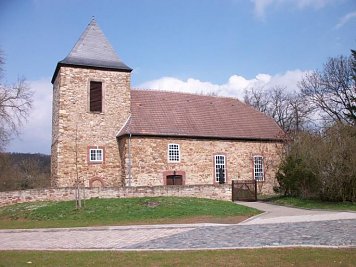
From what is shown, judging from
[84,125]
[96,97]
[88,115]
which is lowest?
[84,125]

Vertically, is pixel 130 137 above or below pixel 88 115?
below

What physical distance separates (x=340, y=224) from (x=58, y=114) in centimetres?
2026

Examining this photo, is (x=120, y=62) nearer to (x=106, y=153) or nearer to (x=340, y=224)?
(x=106, y=153)

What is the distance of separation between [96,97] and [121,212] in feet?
41.2

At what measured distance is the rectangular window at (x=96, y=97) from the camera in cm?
2875

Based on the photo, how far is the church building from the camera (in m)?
27.6

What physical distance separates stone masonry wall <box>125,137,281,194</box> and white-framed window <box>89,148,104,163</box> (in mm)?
2133

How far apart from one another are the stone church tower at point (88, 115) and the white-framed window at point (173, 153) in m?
3.64

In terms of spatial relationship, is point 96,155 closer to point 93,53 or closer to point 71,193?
point 71,193

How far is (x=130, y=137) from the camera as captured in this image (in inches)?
1083

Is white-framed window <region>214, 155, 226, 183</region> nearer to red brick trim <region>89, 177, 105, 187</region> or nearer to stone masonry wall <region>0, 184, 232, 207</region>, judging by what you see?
stone masonry wall <region>0, 184, 232, 207</region>

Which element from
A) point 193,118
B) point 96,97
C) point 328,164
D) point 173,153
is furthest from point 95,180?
point 328,164

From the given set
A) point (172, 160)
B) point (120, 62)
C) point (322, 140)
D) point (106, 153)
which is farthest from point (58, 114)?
point (322, 140)

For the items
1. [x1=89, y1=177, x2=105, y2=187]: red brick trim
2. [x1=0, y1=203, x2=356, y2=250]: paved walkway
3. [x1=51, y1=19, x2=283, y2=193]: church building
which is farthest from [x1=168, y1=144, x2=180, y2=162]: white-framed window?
[x1=0, y1=203, x2=356, y2=250]: paved walkway
